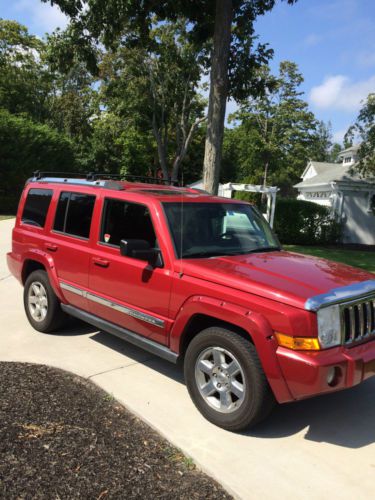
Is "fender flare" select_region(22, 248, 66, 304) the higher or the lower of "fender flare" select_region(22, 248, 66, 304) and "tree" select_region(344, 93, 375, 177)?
the lower

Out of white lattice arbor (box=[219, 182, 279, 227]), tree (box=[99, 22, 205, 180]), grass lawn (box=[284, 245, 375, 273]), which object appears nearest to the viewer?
grass lawn (box=[284, 245, 375, 273])

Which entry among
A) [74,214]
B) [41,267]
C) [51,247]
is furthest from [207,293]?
[41,267]

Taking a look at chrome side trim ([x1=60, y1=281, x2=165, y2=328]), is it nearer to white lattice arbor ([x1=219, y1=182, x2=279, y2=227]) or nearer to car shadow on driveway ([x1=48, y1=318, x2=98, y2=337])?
car shadow on driveway ([x1=48, y1=318, x2=98, y2=337])

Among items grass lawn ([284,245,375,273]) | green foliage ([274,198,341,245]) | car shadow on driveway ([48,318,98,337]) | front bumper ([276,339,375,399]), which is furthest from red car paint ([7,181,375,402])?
green foliage ([274,198,341,245])

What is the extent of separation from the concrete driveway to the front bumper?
51 cm

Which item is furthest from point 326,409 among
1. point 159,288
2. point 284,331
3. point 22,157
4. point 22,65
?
point 22,65

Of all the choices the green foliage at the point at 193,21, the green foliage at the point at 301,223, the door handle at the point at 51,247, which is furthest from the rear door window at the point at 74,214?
the green foliage at the point at 301,223

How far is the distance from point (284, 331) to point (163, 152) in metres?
21.3

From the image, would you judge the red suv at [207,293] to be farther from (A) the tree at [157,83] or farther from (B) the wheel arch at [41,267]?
(A) the tree at [157,83]

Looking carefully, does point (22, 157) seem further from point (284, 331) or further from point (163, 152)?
point (284, 331)

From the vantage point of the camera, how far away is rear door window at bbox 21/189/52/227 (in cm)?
556

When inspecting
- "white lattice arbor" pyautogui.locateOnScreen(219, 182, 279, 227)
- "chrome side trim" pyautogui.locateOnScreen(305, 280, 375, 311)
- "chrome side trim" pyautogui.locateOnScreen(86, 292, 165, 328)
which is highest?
"white lattice arbor" pyautogui.locateOnScreen(219, 182, 279, 227)

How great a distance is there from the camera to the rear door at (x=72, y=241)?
482 centimetres

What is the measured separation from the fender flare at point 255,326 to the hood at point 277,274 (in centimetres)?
16
